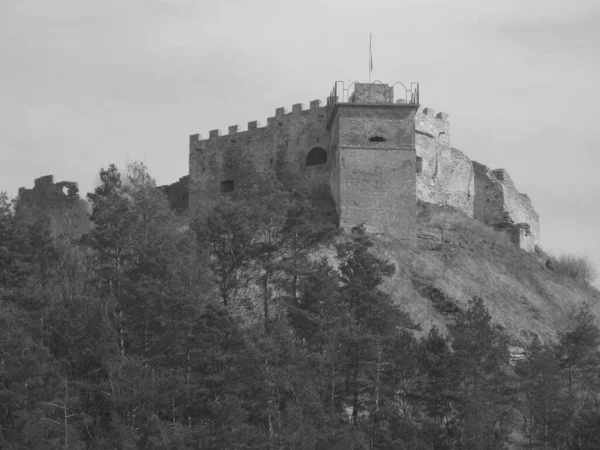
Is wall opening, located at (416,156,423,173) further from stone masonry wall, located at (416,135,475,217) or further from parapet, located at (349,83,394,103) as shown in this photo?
parapet, located at (349,83,394,103)

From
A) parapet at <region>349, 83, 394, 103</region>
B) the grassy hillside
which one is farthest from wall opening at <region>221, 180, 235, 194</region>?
the grassy hillside

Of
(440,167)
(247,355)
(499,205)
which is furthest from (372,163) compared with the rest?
(247,355)

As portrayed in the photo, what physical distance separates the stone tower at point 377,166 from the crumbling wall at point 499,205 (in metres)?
7.69

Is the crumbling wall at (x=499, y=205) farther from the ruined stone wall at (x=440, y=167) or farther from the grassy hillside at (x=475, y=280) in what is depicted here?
the grassy hillside at (x=475, y=280)

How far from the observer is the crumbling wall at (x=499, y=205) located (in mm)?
61500

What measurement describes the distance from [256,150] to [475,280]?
1121 cm

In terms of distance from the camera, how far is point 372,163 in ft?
179

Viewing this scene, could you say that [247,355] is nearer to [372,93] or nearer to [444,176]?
[372,93]

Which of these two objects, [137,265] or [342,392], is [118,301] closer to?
[137,265]

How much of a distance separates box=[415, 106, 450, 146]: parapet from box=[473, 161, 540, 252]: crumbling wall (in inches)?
135

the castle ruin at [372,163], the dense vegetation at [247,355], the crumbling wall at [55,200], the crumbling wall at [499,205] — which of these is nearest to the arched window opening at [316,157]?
the castle ruin at [372,163]

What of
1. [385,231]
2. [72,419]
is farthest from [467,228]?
[72,419]

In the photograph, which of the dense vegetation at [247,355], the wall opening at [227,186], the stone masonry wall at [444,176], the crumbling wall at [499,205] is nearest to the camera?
the dense vegetation at [247,355]

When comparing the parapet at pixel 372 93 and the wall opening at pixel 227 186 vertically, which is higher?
the parapet at pixel 372 93
